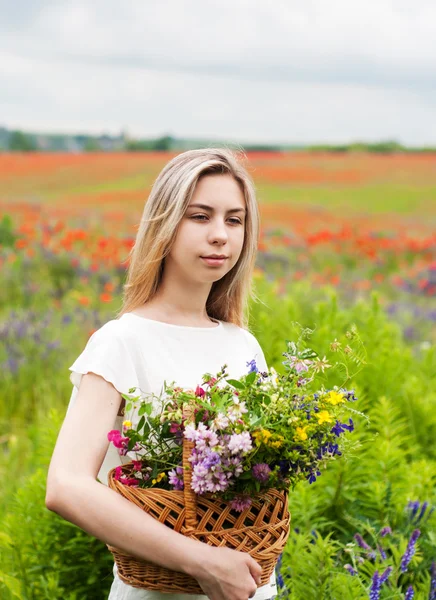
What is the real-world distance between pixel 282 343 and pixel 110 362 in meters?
2.02

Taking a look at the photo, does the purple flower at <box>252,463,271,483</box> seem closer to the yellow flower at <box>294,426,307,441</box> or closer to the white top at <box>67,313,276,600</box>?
the yellow flower at <box>294,426,307,441</box>

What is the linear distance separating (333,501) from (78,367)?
1422 millimetres

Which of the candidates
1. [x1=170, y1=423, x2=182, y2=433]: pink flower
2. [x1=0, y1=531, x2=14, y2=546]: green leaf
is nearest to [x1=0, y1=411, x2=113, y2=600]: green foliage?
[x1=0, y1=531, x2=14, y2=546]: green leaf


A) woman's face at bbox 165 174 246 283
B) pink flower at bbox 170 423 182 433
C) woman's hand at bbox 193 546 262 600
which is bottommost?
woman's hand at bbox 193 546 262 600

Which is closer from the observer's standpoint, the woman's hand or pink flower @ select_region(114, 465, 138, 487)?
the woman's hand

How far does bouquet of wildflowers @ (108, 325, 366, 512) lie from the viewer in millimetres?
1519

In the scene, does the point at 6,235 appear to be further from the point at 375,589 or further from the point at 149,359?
the point at 375,589

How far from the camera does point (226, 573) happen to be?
61.3 inches

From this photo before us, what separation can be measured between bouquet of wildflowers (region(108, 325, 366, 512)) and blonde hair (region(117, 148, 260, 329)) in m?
0.45

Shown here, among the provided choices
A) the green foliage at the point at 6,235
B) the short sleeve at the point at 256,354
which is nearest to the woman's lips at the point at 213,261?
the short sleeve at the point at 256,354

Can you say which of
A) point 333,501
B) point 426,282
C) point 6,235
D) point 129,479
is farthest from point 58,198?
point 129,479

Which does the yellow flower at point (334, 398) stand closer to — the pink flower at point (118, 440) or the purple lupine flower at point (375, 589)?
the pink flower at point (118, 440)

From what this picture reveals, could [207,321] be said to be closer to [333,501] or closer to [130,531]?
[130,531]

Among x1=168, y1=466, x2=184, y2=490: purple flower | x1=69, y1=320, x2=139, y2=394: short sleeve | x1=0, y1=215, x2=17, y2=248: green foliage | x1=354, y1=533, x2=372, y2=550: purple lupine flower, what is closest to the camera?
x1=168, y1=466, x2=184, y2=490: purple flower
